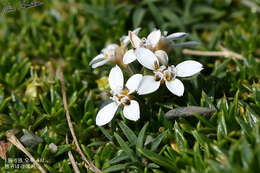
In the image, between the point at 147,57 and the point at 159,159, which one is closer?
the point at 159,159

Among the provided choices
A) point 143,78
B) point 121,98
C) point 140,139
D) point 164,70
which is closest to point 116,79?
point 121,98

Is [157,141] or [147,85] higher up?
[147,85]

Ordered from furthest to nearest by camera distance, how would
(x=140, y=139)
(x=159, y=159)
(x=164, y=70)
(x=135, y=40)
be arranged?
(x=135, y=40) → (x=164, y=70) → (x=140, y=139) → (x=159, y=159)

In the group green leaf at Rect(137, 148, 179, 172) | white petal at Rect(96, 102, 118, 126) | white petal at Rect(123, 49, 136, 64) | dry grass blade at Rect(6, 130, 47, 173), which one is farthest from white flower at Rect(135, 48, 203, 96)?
dry grass blade at Rect(6, 130, 47, 173)

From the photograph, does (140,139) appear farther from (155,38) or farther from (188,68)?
(155,38)

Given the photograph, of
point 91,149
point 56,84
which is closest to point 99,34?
point 56,84

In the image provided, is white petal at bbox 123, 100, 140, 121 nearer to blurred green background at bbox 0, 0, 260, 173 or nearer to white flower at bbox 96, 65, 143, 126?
white flower at bbox 96, 65, 143, 126
